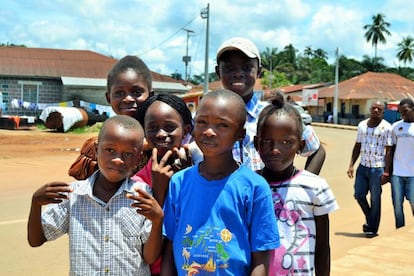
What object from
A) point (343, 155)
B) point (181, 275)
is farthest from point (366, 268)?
point (343, 155)

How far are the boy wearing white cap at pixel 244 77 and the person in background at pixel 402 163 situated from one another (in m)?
4.58

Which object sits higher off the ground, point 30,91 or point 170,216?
point 30,91

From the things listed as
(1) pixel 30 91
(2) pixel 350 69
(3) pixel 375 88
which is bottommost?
(1) pixel 30 91

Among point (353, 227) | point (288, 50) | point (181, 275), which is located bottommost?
point (353, 227)

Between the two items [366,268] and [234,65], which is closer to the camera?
[234,65]

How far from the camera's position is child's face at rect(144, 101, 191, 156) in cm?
243

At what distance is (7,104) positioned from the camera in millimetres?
30953

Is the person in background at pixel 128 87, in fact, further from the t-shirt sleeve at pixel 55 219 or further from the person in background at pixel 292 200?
the person in background at pixel 292 200

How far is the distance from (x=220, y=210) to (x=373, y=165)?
5.44 metres

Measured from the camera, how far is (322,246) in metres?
2.48

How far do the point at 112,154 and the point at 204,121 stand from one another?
1.47 ft

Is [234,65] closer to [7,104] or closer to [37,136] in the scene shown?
[37,136]

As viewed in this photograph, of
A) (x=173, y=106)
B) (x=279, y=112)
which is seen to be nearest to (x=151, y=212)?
(x=173, y=106)

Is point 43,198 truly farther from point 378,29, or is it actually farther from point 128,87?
point 378,29
